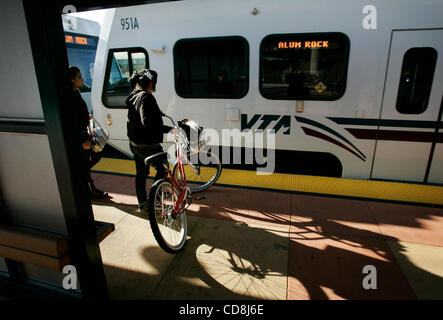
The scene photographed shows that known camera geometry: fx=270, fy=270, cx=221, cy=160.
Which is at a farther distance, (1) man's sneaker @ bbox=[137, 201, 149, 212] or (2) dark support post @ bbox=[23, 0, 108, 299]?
(1) man's sneaker @ bbox=[137, 201, 149, 212]

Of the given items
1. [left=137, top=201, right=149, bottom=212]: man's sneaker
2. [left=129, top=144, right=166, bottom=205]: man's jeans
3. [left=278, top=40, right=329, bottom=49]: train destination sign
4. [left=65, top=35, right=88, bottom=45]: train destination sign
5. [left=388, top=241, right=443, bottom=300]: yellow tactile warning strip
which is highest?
[left=65, top=35, right=88, bottom=45]: train destination sign

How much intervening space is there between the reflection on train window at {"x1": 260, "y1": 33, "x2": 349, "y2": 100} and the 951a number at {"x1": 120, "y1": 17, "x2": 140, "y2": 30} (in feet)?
7.76

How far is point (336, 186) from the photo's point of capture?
420 cm

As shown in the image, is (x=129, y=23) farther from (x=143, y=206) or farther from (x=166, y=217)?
(x=166, y=217)

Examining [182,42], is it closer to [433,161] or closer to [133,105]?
[133,105]

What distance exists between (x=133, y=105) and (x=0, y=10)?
1509 millimetres

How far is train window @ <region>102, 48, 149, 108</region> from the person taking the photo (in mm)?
5016

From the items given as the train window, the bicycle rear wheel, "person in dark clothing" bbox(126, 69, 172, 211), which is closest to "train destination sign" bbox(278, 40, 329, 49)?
"person in dark clothing" bbox(126, 69, 172, 211)

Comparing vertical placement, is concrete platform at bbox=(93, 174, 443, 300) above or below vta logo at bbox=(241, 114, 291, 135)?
below

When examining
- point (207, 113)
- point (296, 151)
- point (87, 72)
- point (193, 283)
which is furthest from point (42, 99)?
point (87, 72)

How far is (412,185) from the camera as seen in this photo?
13.6 feet

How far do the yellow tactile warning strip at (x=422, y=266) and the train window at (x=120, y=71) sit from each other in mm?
A: 4750

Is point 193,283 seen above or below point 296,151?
below

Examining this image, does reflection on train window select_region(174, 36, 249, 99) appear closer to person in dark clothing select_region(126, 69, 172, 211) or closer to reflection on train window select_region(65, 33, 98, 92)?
person in dark clothing select_region(126, 69, 172, 211)
